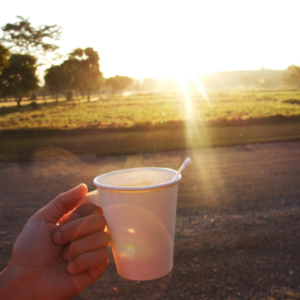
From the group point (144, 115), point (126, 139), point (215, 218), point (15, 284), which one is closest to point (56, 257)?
point (15, 284)

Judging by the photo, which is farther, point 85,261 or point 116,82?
point 116,82

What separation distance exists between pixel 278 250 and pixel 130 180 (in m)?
2.65

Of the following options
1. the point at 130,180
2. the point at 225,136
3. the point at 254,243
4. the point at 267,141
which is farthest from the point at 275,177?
the point at 130,180

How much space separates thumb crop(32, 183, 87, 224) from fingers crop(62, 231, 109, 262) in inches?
7.3

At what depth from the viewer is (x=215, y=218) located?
3805 mm

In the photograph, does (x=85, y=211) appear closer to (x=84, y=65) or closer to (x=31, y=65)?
(x=31, y=65)

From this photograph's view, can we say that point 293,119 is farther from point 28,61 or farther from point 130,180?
point 28,61

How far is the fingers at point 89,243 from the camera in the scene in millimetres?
997

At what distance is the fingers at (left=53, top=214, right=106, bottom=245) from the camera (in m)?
0.99

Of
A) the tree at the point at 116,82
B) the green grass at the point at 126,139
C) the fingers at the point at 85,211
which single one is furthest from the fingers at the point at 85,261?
the tree at the point at 116,82

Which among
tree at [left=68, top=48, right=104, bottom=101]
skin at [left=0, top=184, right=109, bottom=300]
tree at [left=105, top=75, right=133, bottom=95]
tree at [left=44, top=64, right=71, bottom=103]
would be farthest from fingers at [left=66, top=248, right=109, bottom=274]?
tree at [left=105, top=75, right=133, bottom=95]

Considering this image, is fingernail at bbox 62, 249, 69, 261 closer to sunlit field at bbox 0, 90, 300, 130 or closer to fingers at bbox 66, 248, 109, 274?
fingers at bbox 66, 248, 109, 274

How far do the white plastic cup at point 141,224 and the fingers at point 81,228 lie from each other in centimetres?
6

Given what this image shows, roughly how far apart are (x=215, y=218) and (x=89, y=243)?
3.09 metres
